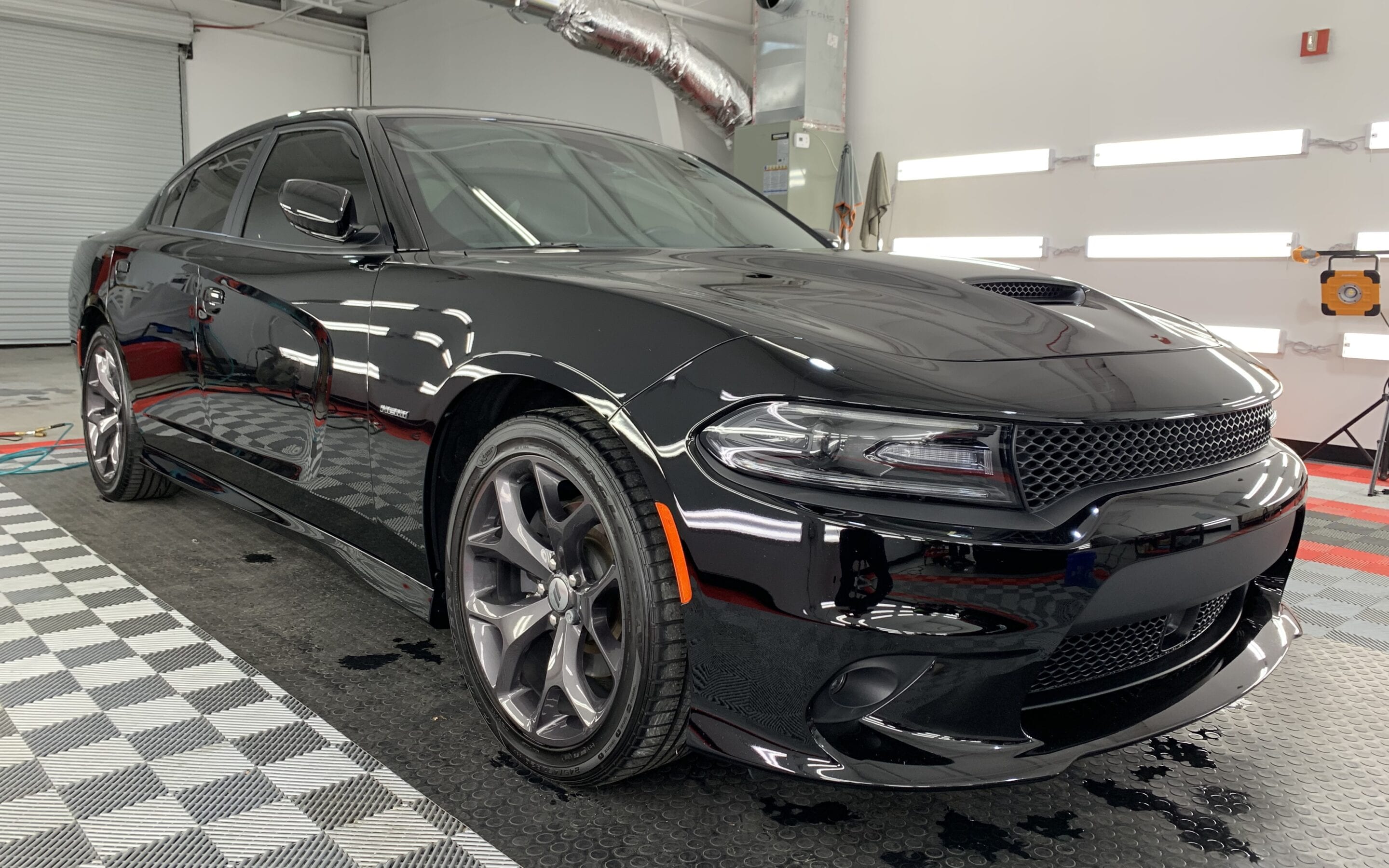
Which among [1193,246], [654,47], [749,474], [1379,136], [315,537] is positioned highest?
[654,47]

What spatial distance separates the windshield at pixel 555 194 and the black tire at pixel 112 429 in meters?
1.59

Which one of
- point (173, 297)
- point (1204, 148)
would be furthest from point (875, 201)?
point (173, 297)

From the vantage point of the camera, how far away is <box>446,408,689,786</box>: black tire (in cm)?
136

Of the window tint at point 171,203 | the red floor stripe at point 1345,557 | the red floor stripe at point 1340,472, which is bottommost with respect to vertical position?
the red floor stripe at point 1340,472

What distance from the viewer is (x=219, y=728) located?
70.3 inches

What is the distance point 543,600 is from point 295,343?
3.04ft

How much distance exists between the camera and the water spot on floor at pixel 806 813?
1.52 meters

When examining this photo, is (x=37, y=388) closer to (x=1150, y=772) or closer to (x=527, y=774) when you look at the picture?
(x=527, y=774)

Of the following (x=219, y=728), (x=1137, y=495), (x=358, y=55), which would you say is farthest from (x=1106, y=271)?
(x=358, y=55)

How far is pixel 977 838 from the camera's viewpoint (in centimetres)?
149

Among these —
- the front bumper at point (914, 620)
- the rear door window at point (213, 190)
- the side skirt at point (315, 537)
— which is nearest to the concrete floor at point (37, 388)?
the rear door window at point (213, 190)

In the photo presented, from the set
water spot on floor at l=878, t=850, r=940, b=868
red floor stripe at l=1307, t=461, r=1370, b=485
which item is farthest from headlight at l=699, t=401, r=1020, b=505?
red floor stripe at l=1307, t=461, r=1370, b=485

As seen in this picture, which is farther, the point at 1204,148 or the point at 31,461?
the point at 1204,148

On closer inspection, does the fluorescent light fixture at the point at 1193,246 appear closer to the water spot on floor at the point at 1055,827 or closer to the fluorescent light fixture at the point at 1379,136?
the fluorescent light fixture at the point at 1379,136
